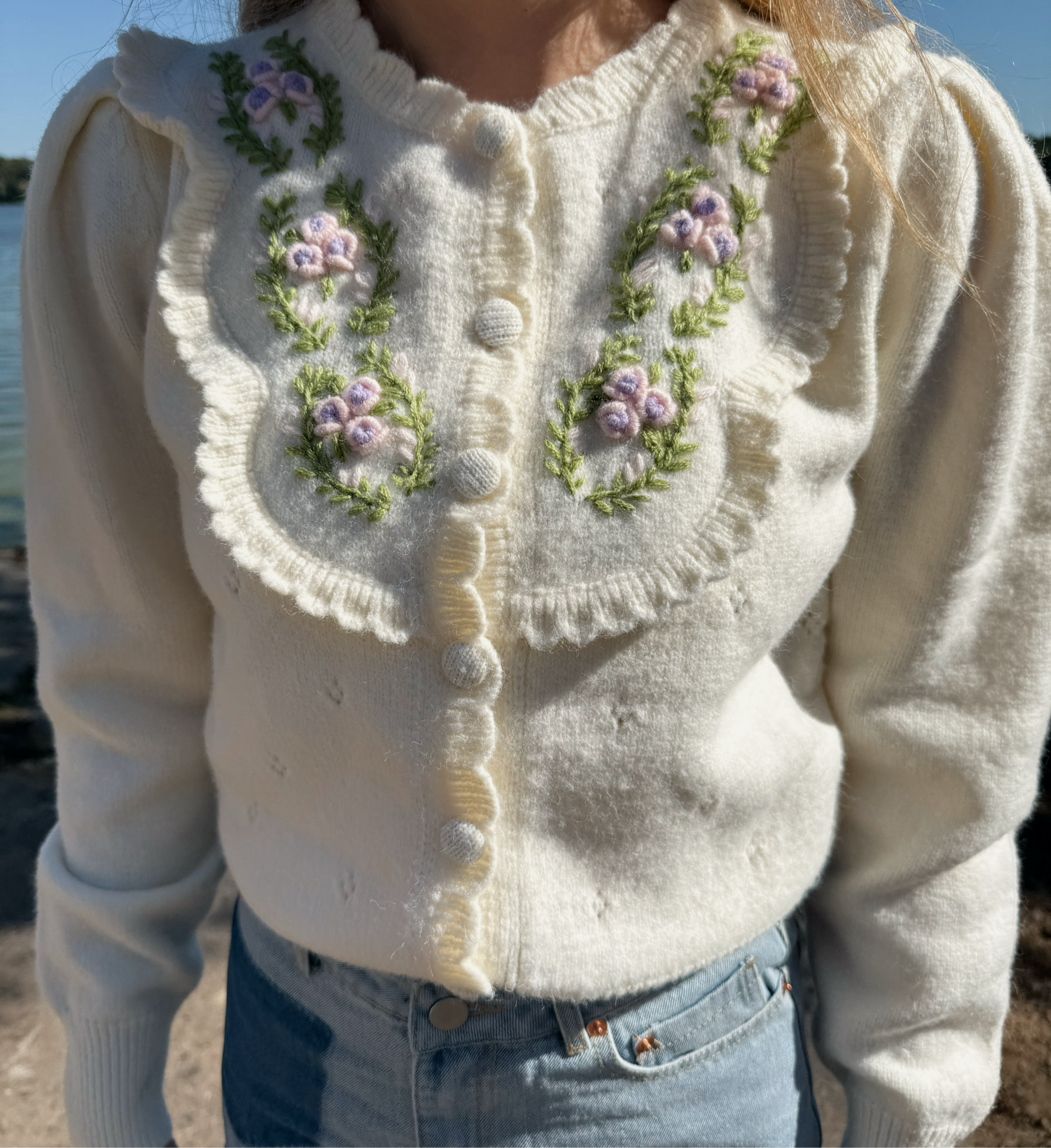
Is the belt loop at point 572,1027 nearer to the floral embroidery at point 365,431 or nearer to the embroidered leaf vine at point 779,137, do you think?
the floral embroidery at point 365,431

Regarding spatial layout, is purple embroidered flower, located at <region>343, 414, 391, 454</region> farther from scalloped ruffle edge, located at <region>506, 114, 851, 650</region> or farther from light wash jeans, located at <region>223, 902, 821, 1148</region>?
light wash jeans, located at <region>223, 902, 821, 1148</region>

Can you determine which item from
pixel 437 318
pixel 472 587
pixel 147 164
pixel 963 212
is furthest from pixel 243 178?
pixel 963 212

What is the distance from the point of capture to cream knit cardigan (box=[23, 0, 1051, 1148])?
77 centimetres

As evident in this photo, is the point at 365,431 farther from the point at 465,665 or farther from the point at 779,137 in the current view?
the point at 779,137

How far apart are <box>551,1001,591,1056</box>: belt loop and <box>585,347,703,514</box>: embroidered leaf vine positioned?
380mm

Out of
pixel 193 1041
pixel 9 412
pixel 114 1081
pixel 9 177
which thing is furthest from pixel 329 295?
pixel 9 412

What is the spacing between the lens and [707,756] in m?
0.81

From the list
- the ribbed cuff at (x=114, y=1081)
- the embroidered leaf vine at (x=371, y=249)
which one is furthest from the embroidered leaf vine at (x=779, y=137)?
→ the ribbed cuff at (x=114, y=1081)

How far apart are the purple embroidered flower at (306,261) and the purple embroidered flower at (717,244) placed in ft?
0.91

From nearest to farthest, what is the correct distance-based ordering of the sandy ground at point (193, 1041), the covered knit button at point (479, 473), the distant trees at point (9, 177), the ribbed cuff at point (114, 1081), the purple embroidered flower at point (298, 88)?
the covered knit button at point (479, 473) < the purple embroidered flower at point (298, 88) < the ribbed cuff at point (114, 1081) < the sandy ground at point (193, 1041) < the distant trees at point (9, 177)

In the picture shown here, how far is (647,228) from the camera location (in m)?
0.79

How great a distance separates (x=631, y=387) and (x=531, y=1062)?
517 millimetres

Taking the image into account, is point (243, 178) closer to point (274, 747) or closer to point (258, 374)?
point (258, 374)

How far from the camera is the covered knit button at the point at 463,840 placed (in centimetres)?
77
